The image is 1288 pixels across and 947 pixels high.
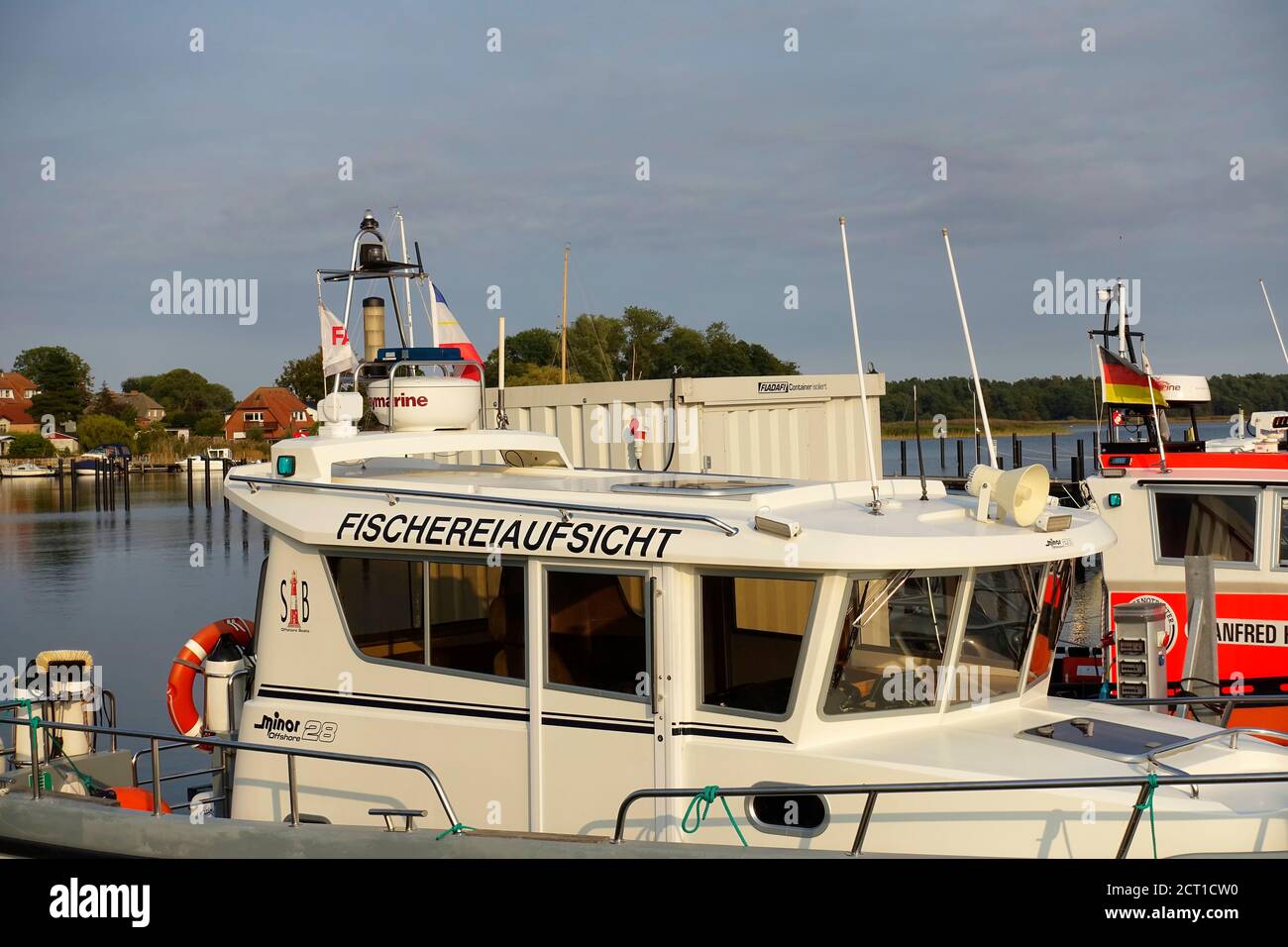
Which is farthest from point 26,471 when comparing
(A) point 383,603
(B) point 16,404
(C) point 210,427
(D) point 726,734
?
(D) point 726,734

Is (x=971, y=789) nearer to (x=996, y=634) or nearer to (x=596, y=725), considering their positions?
(x=996, y=634)

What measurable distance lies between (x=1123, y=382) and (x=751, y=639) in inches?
378

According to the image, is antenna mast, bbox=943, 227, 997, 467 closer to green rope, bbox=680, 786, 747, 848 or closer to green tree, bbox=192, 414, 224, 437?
green rope, bbox=680, 786, 747, 848

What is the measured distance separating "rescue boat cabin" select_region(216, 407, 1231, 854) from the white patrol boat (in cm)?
1

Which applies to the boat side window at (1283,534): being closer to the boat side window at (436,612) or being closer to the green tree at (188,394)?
the boat side window at (436,612)

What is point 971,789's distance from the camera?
528 centimetres

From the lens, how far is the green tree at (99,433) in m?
107

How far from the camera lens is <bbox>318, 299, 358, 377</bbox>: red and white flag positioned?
28.7 ft

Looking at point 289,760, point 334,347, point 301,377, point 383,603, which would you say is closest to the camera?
point 289,760

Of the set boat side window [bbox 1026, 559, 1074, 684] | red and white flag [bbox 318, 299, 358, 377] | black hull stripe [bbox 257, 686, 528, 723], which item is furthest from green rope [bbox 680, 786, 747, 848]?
red and white flag [bbox 318, 299, 358, 377]

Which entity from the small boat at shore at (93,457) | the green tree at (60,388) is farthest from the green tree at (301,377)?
the green tree at (60,388)

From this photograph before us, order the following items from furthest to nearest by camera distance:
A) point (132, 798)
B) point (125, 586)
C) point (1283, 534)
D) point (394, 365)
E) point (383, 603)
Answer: point (125, 586)
point (1283, 534)
point (394, 365)
point (132, 798)
point (383, 603)
